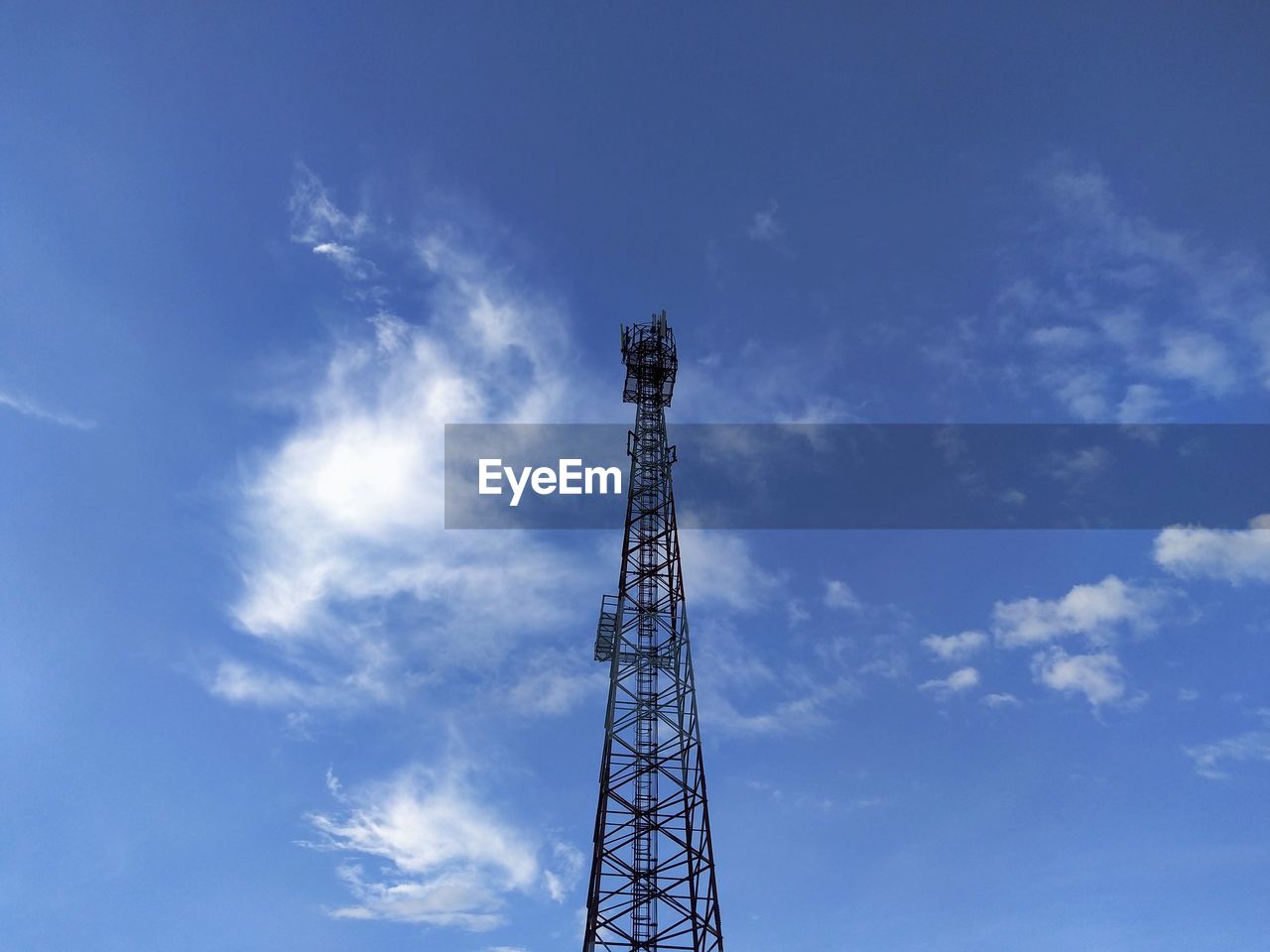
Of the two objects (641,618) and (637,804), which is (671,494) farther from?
(637,804)

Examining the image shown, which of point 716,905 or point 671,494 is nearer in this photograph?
point 716,905

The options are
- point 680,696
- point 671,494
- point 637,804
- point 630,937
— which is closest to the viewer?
point 630,937

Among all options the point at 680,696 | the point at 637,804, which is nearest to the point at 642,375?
the point at 680,696

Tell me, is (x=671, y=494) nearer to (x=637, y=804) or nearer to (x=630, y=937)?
(x=637, y=804)

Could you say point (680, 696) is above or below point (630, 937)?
above

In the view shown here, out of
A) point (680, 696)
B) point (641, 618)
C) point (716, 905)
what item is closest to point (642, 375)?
point (641, 618)

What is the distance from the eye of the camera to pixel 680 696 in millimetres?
50344

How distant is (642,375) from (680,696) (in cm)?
2080

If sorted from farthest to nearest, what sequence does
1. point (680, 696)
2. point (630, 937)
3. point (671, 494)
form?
point (671, 494)
point (680, 696)
point (630, 937)

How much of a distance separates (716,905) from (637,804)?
6.08 m

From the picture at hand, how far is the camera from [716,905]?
147ft

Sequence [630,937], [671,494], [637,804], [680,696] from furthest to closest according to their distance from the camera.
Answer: [671,494] → [680,696] → [637,804] → [630,937]

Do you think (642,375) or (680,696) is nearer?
(680,696)

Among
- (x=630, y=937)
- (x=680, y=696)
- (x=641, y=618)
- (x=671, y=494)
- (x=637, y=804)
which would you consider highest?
(x=671, y=494)
